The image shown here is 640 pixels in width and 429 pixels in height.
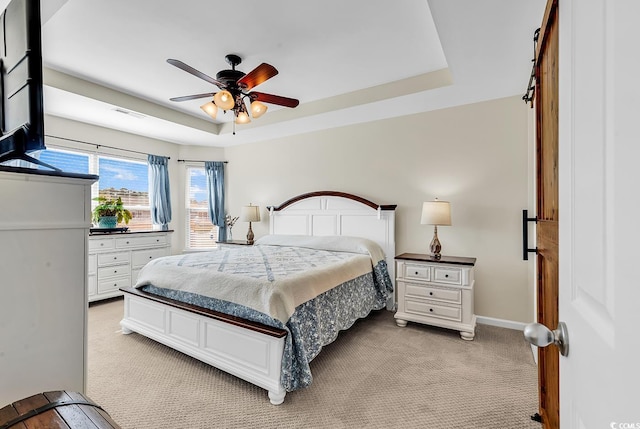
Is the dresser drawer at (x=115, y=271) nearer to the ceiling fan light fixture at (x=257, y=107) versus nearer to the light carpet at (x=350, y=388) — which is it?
the light carpet at (x=350, y=388)

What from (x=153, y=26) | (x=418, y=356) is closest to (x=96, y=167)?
(x=153, y=26)

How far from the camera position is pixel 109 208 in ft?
14.1

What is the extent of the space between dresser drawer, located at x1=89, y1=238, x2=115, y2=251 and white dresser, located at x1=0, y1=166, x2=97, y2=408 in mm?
3403

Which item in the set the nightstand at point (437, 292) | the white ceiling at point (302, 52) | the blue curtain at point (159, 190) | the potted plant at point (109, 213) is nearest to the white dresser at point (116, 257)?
the potted plant at point (109, 213)

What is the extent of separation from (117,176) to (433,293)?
4836mm

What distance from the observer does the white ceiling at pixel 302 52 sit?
2113 mm

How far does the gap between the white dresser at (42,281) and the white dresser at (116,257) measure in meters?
3.38

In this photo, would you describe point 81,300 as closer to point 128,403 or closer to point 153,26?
point 128,403

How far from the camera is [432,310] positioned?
3088 mm

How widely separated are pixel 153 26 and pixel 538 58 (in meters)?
2.63

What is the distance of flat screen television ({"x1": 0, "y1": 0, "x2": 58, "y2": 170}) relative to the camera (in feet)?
3.11

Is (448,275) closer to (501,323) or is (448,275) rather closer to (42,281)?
(501,323)

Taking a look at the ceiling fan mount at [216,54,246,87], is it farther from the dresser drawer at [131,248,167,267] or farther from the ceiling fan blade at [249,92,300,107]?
the dresser drawer at [131,248,167,267]
